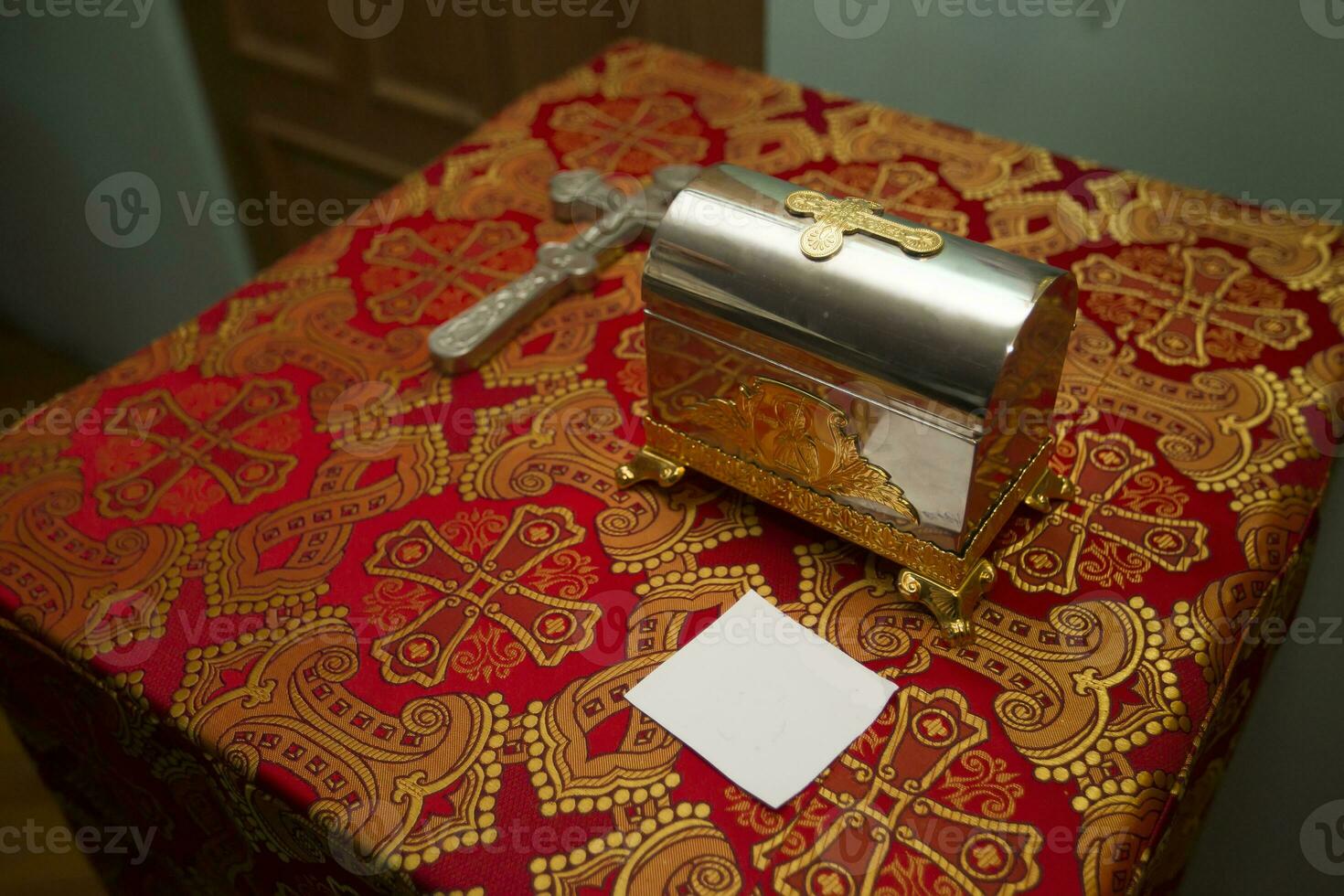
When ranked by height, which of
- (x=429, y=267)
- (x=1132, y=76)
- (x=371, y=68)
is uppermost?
(x=1132, y=76)

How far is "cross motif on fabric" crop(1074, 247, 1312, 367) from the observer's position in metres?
1.14

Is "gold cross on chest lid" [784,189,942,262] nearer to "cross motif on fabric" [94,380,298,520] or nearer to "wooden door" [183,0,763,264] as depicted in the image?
"cross motif on fabric" [94,380,298,520]

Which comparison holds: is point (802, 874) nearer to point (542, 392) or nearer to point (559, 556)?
point (559, 556)

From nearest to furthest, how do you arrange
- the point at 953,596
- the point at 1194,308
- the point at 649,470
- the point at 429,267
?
the point at 953,596, the point at 649,470, the point at 1194,308, the point at 429,267

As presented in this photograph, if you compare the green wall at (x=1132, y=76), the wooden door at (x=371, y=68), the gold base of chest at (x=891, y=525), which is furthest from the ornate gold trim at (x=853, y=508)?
the wooden door at (x=371, y=68)

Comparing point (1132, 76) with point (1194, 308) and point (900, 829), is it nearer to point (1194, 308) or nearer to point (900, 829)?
point (1194, 308)

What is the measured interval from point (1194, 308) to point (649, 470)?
2.09 feet

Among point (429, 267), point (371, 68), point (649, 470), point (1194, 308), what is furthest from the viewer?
point (371, 68)

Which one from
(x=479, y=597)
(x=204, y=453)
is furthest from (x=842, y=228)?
(x=204, y=453)

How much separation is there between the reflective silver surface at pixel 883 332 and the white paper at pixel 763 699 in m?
0.13

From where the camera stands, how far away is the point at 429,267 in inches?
51.9

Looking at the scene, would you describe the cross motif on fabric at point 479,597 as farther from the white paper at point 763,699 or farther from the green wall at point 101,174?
the green wall at point 101,174

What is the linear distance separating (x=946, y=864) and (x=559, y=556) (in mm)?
414

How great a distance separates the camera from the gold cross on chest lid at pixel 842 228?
0.84 metres
